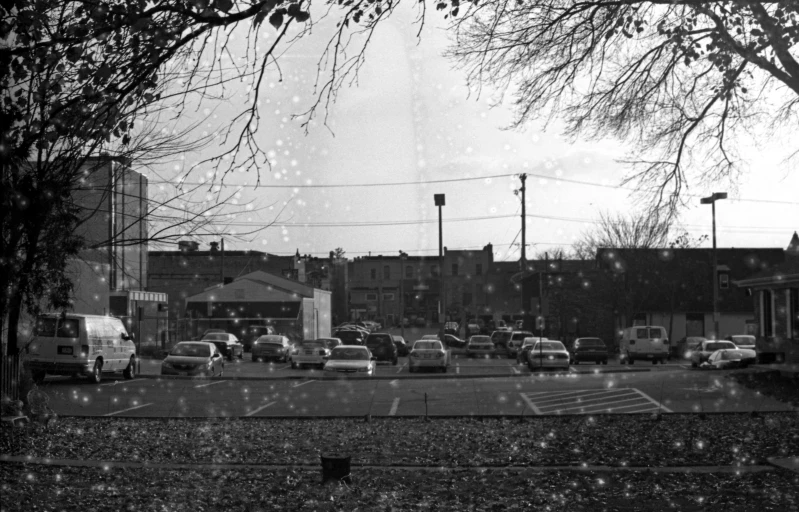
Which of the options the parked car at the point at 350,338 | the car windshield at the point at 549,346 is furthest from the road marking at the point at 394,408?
the parked car at the point at 350,338

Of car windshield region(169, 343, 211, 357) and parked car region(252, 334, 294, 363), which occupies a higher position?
car windshield region(169, 343, 211, 357)

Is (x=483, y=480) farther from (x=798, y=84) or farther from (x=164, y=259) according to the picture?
(x=164, y=259)

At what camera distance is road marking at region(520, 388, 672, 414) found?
1925 cm

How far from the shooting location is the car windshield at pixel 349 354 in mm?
31859

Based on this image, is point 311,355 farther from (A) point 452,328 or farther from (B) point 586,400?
(A) point 452,328

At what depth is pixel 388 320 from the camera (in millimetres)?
110312

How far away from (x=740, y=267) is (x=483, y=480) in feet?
187

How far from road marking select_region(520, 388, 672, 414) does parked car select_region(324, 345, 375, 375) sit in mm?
9596

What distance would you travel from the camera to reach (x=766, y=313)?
3111cm

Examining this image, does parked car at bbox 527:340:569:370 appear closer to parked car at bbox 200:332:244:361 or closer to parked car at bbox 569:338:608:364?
parked car at bbox 569:338:608:364

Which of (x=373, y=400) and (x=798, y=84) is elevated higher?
(x=798, y=84)

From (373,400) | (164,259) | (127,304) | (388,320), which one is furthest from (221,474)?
(388,320)

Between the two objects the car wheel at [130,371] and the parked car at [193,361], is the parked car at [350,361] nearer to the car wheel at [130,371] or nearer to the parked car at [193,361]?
the parked car at [193,361]

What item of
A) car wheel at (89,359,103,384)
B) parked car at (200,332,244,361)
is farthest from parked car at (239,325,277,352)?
car wheel at (89,359,103,384)
